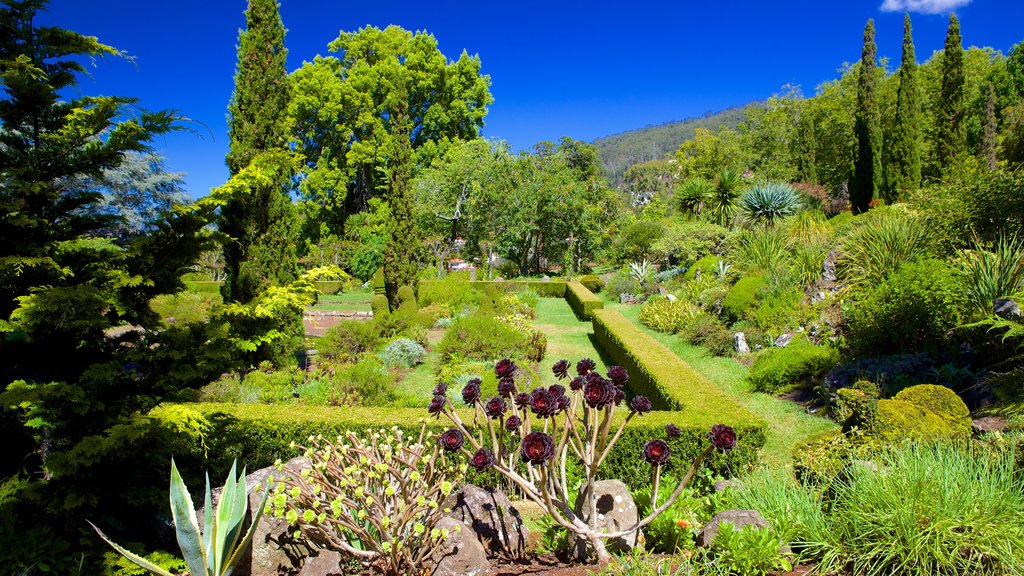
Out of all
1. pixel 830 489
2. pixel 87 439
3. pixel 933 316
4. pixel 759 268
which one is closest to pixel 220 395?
pixel 87 439

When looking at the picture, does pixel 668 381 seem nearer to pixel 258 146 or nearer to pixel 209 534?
pixel 209 534

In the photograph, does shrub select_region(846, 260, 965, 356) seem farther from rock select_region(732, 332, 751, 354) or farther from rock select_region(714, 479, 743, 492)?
rock select_region(714, 479, 743, 492)

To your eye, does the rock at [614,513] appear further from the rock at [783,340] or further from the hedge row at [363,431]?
the rock at [783,340]

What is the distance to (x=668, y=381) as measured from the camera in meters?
7.02

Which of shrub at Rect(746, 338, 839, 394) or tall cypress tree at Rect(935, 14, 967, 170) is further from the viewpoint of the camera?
tall cypress tree at Rect(935, 14, 967, 170)

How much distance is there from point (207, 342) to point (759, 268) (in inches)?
473

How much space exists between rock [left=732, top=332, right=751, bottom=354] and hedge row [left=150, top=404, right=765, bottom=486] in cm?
517

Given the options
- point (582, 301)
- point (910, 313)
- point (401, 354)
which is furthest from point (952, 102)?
point (401, 354)

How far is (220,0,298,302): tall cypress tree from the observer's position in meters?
9.10

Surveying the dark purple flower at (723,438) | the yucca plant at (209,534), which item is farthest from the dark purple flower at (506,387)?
the yucca plant at (209,534)

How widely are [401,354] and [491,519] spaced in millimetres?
7411

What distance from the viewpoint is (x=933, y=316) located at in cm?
708

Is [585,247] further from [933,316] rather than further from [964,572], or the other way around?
[964,572]

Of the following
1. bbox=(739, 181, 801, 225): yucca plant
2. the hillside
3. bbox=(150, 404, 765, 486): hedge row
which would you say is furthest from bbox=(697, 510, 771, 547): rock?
the hillside
